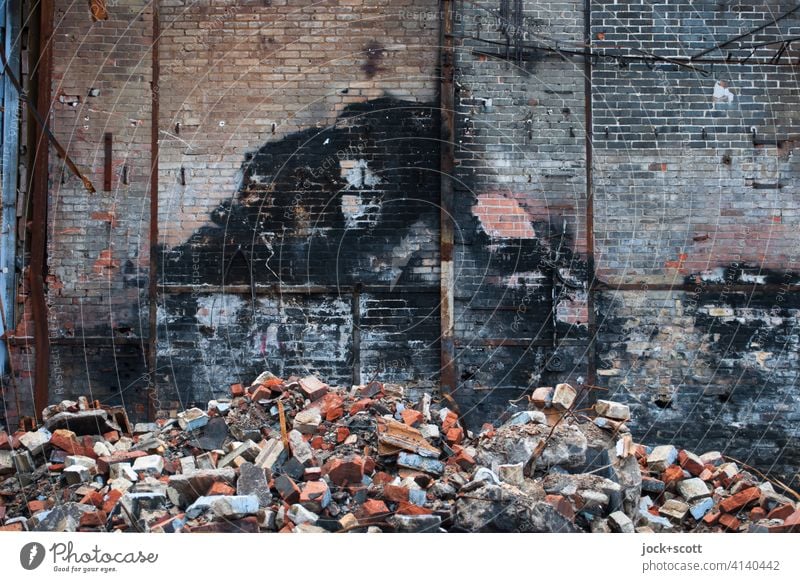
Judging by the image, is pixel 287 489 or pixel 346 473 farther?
pixel 346 473

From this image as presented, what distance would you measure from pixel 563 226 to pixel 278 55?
3.24 meters

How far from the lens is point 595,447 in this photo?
6.89 meters

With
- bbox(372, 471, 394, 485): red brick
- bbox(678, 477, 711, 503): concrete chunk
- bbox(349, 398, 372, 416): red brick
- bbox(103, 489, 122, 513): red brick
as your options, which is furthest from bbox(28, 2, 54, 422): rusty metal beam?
bbox(678, 477, 711, 503): concrete chunk

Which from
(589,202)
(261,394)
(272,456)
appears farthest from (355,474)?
(589,202)

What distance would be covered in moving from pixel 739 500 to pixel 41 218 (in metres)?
6.68

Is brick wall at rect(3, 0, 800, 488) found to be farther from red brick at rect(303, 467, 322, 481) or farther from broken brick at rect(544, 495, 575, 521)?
broken brick at rect(544, 495, 575, 521)

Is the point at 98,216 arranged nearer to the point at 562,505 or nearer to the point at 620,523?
the point at 562,505

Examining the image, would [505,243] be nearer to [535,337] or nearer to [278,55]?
[535,337]

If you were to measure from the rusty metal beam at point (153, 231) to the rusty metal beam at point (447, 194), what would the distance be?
2.75 metres

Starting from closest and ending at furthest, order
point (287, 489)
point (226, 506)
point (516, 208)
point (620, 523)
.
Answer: point (226, 506)
point (287, 489)
point (620, 523)
point (516, 208)

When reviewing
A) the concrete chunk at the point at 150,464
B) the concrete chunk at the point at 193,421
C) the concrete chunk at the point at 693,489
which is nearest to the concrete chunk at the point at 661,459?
the concrete chunk at the point at 693,489

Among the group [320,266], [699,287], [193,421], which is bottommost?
[193,421]

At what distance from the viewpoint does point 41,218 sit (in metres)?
8.77
